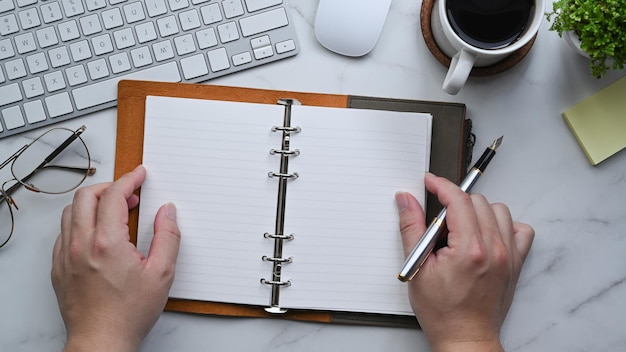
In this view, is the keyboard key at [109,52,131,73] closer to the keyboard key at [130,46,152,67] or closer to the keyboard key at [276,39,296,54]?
the keyboard key at [130,46,152,67]

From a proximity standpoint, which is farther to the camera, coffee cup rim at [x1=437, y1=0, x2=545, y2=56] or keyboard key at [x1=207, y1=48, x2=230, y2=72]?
keyboard key at [x1=207, y1=48, x2=230, y2=72]

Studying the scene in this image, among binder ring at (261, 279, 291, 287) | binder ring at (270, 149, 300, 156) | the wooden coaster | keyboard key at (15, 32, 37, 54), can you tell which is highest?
keyboard key at (15, 32, 37, 54)

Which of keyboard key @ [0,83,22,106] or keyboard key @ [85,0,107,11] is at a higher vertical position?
keyboard key @ [85,0,107,11]

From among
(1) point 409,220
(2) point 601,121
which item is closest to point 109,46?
(1) point 409,220

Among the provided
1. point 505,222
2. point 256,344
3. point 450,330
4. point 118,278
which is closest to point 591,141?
point 505,222

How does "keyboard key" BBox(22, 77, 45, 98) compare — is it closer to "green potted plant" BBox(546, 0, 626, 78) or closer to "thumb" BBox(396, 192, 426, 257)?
"thumb" BBox(396, 192, 426, 257)

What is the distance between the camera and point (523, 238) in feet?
2.68

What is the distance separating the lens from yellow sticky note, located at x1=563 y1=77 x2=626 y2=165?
32.7 inches

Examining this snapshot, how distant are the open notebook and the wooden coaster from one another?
9 centimetres

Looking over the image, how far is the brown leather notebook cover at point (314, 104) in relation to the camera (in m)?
0.82

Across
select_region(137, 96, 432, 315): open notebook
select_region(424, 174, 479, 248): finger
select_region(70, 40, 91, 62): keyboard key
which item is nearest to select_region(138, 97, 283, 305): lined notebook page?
select_region(137, 96, 432, 315): open notebook

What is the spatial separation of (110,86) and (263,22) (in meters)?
0.22

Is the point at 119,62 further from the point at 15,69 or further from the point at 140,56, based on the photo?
the point at 15,69

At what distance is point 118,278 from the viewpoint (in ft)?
2.46
